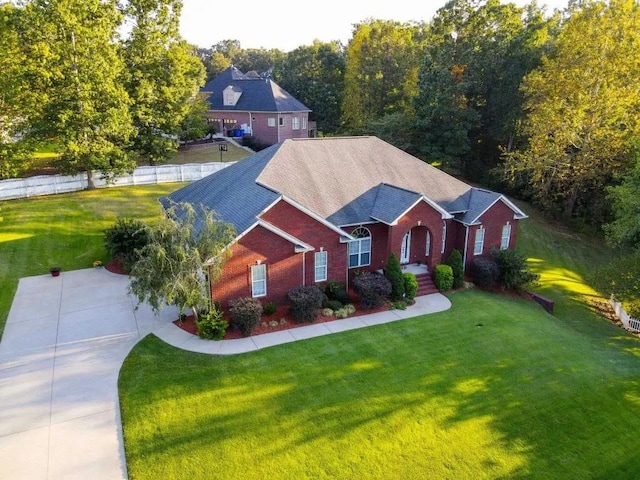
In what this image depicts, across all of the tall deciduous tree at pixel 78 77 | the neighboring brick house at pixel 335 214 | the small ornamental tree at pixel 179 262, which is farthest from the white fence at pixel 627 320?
the tall deciduous tree at pixel 78 77

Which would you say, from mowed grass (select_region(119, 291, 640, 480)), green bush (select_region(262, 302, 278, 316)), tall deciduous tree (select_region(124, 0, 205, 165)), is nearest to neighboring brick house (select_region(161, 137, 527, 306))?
green bush (select_region(262, 302, 278, 316))

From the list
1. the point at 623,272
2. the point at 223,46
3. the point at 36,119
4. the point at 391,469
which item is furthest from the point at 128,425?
the point at 223,46

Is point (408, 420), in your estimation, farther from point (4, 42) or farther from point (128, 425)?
point (4, 42)

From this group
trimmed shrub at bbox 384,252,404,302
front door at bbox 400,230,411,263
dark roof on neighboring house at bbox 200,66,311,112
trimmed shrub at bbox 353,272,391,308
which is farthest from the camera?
dark roof on neighboring house at bbox 200,66,311,112

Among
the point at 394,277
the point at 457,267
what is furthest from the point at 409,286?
the point at 457,267

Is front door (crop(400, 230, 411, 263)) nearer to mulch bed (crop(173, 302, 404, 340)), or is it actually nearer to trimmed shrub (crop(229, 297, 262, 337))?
mulch bed (crop(173, 302, 404, 340))

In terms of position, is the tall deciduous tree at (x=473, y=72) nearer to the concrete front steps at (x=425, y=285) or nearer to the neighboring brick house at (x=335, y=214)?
the neighboring brick house at (x=335, y=214)

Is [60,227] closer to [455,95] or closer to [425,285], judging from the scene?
[425,285]
